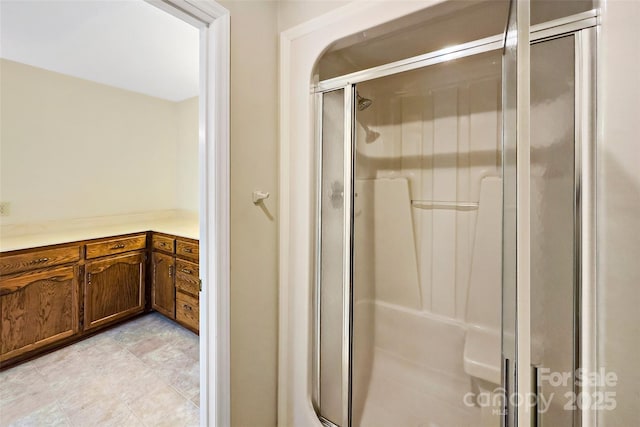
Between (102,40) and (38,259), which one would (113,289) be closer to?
(38,259)

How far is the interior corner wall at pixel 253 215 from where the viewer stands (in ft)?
3.93

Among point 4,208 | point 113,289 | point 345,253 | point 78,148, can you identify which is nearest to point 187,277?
point 113,289

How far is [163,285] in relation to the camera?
2748 mm

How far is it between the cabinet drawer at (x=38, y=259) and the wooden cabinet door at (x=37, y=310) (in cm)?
6

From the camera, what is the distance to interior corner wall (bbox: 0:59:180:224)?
2352mm

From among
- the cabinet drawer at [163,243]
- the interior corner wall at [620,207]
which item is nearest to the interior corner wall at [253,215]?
the interior corner wall at [620,207]

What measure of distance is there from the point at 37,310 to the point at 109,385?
0.90 meters

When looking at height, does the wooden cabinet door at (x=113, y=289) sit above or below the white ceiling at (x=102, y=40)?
below

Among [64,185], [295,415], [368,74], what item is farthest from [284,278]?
[64,185]

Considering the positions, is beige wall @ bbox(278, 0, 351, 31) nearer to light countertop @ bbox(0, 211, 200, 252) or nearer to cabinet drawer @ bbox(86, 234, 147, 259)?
light countertop @ bbox(0, 211, 200, 252)

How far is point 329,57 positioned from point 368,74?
28 cm

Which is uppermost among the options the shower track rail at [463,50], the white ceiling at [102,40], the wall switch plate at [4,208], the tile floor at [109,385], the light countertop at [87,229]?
the white ceiling at [102,40]

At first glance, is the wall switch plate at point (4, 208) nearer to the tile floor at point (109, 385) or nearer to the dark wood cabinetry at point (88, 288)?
the dark wood cabinetry at point (88, 288)

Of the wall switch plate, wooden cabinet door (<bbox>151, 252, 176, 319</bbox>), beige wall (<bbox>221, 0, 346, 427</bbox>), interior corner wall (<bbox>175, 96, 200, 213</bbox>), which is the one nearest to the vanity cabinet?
wooden cabinet door (<bbox>151, 252, 176, 319</bbox>)
